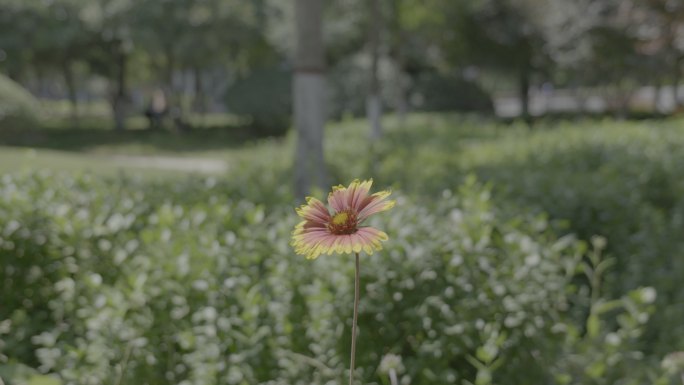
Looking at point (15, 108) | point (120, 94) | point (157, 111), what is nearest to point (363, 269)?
point (15, 108)

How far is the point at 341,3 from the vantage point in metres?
19.6

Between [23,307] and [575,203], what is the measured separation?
11.3ft

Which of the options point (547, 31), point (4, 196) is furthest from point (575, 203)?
point (547, 31)

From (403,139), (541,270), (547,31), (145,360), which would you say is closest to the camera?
(145,360)

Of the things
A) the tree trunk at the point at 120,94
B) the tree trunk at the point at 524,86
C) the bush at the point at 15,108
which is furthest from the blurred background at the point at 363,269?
the tree trunk at the point at 120,94

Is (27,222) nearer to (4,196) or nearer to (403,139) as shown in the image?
(4,196)

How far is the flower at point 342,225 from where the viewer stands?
4.15 ft

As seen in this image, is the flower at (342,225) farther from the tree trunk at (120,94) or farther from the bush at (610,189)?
the tree trunk at (120,94)

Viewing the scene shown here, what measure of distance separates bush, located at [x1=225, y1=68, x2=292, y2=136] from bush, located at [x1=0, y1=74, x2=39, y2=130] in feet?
27.0

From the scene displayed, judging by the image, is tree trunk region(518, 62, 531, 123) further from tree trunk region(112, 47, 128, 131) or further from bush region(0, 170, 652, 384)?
bush region(0, 170, 652, 384)

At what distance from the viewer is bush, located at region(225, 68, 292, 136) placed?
2423 cm

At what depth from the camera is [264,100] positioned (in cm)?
2423

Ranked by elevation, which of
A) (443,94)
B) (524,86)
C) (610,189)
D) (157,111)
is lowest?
(610,189)

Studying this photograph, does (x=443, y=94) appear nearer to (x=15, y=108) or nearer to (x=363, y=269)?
(x=15, y=108)
